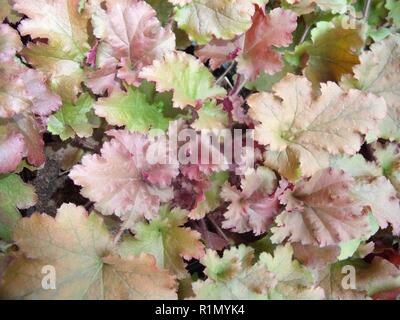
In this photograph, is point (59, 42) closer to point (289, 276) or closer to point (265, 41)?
point (265, 41)

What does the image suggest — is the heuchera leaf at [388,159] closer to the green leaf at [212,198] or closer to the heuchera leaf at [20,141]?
the green leaf at [212,198]

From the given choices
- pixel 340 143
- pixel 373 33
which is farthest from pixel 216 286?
pixel 373 33

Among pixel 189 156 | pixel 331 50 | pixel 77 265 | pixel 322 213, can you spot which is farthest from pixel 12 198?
pixel 331 50

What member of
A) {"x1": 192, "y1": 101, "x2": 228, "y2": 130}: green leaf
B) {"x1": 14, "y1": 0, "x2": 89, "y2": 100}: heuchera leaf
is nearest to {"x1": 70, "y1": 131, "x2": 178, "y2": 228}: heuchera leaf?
{"x1": 192, "y1": 101, "x2": 228, "y2": 130}: green leaf

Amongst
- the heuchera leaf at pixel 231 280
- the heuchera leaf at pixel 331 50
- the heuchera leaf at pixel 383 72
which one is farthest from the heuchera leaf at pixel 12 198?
the heuchera leaf at pixel 383 72

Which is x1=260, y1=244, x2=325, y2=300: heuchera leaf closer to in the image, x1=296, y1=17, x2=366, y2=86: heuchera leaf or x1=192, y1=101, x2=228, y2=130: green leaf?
x1=192, y1=101, x2=228, y2=130: green leaf

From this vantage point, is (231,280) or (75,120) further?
(75,120)
